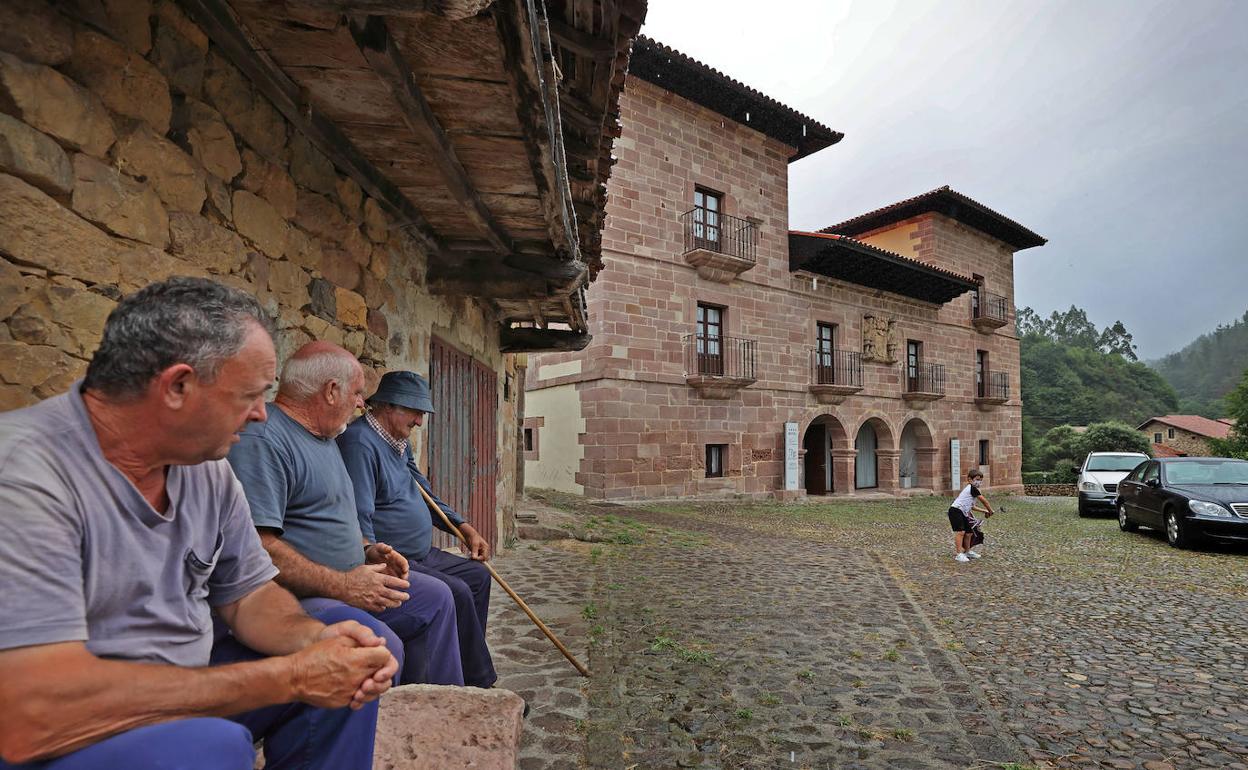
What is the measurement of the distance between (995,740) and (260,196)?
3725 millimetres

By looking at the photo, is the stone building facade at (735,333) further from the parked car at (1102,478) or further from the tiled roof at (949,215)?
the parked car at (1102,478)

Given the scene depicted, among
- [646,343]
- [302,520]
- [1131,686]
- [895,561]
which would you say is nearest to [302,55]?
[302,520]

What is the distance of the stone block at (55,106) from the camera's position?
144cm

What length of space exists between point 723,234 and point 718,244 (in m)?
0.37

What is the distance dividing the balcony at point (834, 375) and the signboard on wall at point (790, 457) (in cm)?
138

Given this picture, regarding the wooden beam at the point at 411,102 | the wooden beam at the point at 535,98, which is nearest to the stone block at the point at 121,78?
the wooden beam at the point at 411,102

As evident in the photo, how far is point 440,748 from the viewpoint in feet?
6.52

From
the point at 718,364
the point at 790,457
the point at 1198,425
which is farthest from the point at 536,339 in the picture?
the point at 1198,425

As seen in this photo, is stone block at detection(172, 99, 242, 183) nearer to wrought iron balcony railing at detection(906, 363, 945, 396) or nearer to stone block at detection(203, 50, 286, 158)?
stone block at detection(203, 50, 286, 158)

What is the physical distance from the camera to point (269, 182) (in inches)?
97.0

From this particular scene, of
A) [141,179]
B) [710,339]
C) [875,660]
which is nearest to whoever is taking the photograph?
[141,179]

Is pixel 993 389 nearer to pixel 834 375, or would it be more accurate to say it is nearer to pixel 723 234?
pixel 834 375

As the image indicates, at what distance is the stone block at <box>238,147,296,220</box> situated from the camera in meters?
2.32

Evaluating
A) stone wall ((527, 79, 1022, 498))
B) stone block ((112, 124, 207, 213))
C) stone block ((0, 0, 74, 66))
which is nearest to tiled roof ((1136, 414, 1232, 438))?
stone wall ((527, 79, 1022, 498))
